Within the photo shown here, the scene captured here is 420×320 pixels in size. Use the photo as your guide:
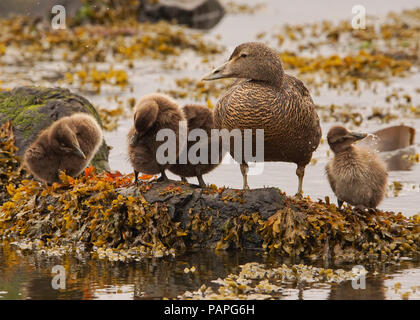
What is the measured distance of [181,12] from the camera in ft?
74.7

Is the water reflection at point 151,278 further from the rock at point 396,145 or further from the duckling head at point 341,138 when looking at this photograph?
the rock at point 396,145

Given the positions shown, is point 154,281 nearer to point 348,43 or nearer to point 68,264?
point 68,264

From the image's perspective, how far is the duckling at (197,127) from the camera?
770 cm

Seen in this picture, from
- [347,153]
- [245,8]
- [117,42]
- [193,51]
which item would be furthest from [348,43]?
[347,153]

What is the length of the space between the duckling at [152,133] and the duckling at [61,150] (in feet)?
2.05

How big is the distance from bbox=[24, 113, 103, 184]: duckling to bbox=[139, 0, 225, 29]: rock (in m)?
14.6

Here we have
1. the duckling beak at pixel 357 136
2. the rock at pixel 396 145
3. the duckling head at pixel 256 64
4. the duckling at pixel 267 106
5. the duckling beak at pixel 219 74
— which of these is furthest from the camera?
the rock at pixel 396 145

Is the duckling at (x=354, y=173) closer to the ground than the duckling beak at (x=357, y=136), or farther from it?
closer to the ground

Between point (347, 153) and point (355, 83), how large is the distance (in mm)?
7322

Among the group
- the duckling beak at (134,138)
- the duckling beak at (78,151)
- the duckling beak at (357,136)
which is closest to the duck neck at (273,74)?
the duckling beak at (357,136)

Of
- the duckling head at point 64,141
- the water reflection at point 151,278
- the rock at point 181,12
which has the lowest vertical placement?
the water reflection at point 151,278

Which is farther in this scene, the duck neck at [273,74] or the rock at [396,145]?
the rock at [396,145]

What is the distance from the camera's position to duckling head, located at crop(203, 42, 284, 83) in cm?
714

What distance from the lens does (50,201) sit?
786 centimetres
